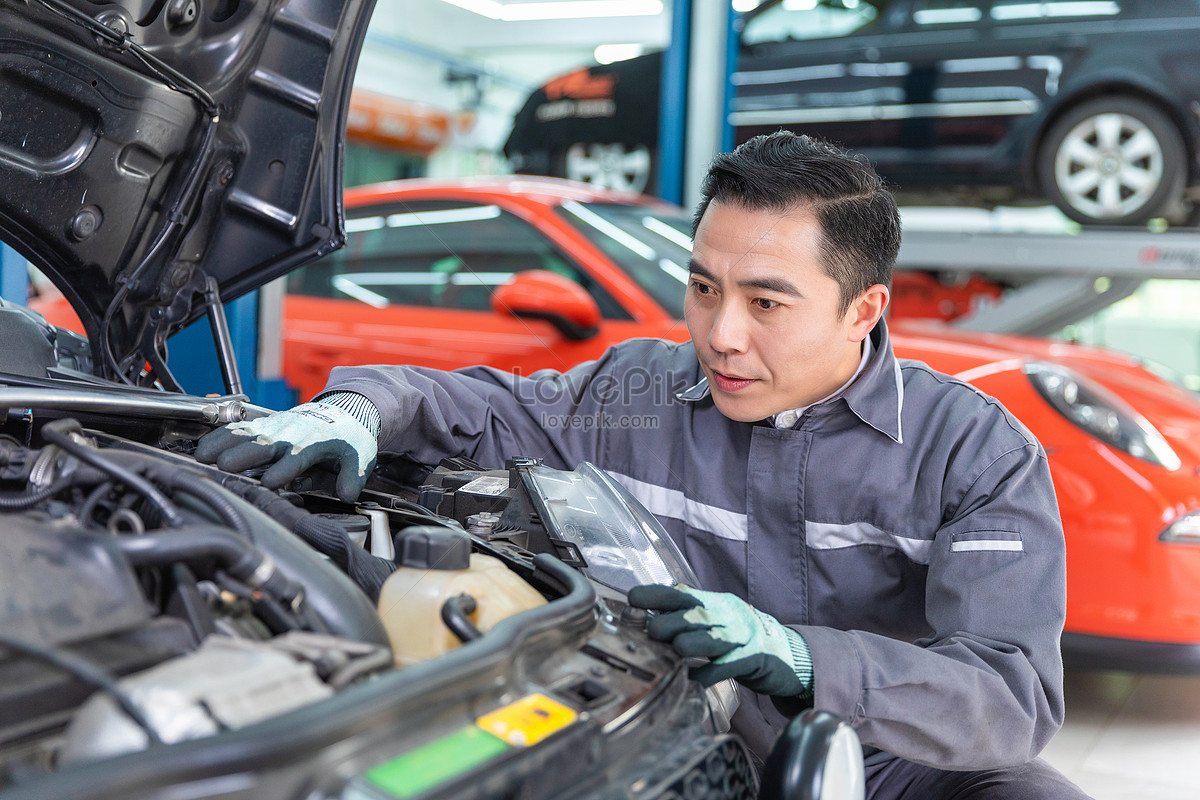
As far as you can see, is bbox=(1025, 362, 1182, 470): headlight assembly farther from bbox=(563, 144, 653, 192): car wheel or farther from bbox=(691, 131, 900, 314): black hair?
bbox=(563, 144, 653, 192): car wheel

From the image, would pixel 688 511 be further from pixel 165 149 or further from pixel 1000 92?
pixel 1000 92

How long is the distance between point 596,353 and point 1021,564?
166 centimetres

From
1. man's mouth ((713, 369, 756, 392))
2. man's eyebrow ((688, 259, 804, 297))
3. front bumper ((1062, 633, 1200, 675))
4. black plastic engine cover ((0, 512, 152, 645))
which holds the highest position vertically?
man's eyebrow ((688, 259, 804, 297))

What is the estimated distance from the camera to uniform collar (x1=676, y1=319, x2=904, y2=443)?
1.45 m

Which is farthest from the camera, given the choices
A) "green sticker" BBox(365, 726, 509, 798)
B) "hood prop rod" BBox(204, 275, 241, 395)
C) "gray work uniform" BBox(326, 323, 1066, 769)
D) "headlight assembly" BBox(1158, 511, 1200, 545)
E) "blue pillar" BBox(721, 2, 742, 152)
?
"blue pillar" BBox(721, 2, 742, 152)

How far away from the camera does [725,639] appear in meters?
1.04

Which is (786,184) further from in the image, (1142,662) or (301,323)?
(301,323)

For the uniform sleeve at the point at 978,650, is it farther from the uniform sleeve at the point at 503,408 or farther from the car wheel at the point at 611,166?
the car wheel at the point at 611,166

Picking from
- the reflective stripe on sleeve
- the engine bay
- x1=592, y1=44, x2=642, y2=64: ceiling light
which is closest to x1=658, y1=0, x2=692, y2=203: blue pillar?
the reflective stripe on sleeve

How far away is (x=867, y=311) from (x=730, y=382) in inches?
10.2

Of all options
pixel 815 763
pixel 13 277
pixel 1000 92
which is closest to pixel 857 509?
pixel 815 763

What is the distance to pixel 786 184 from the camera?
4.68 feet

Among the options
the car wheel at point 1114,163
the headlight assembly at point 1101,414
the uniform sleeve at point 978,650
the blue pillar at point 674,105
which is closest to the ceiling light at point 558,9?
the blue pillar at point 674,105

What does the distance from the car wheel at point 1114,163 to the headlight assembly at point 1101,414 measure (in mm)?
2261
